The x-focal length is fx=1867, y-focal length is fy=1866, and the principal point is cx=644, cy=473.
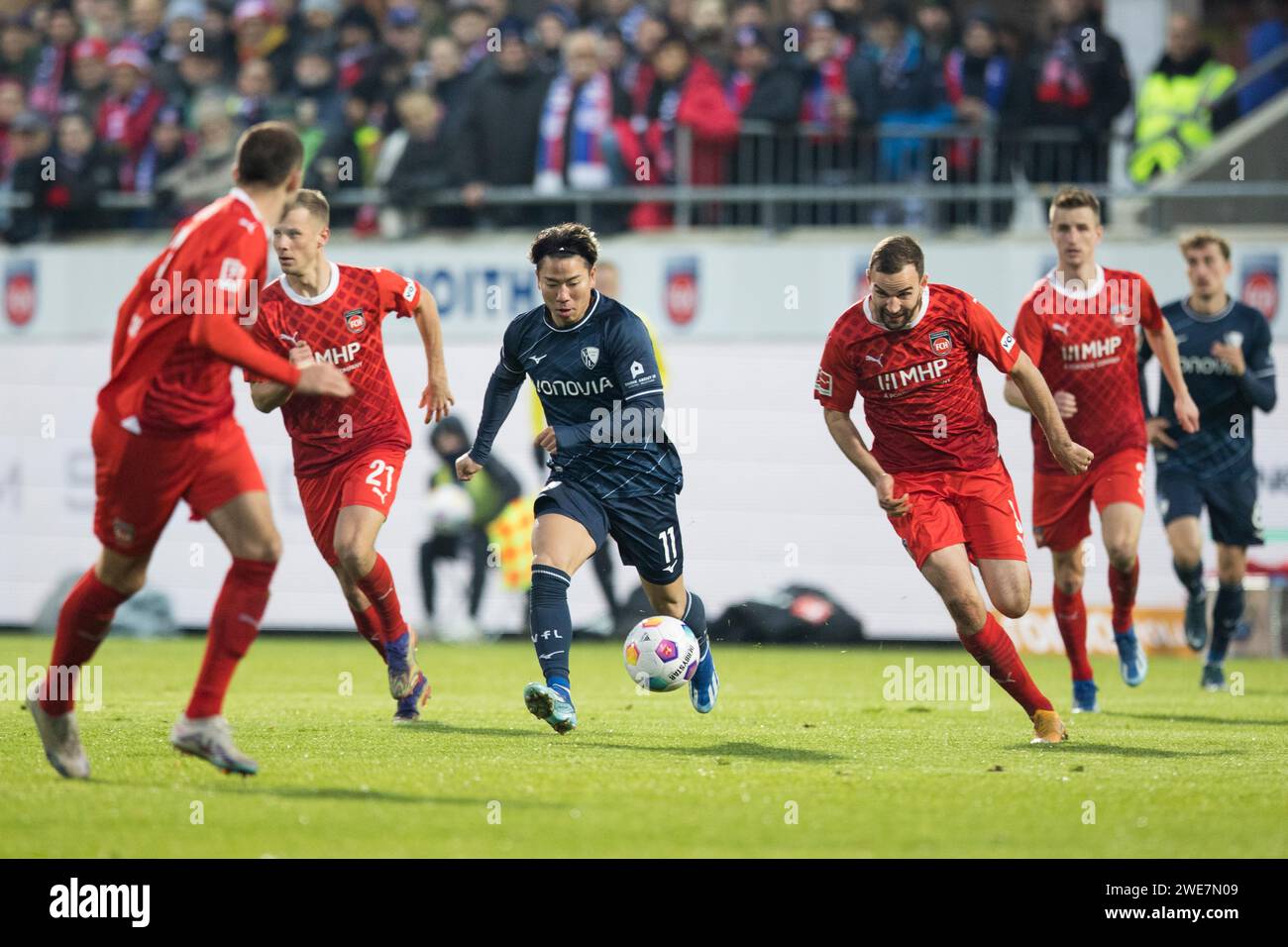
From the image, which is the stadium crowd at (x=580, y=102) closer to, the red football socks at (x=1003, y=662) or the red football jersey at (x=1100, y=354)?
the red football jersey at (x=1100, y=354)

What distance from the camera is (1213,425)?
12.8m

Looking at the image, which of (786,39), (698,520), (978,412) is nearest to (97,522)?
(978,412)

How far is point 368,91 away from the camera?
1958 cm

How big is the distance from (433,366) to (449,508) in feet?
28.1

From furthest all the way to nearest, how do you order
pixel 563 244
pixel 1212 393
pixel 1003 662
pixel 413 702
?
pixel 1212 393, pixel 413 702, pixel 563 244, pixel 1003 662

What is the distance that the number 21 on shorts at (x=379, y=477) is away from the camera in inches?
375

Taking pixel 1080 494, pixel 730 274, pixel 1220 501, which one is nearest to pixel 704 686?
pixel 1080 494

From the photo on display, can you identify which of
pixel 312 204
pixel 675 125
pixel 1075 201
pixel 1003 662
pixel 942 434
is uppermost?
pixel 675 125

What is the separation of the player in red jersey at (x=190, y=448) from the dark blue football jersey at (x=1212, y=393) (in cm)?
739

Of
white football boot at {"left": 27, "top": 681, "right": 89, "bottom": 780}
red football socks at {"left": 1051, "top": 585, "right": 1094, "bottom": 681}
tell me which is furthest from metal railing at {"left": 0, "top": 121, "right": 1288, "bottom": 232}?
white football boot at {"left": 27, "top": 681, "right": 89, "bottom": 780}

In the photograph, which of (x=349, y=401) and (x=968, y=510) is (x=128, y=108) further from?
(x=968, y=510)

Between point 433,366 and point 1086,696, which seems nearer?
point 433,366

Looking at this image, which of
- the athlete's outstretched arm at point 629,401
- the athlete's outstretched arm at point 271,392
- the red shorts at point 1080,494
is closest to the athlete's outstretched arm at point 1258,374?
the red shorts at point 1080,494

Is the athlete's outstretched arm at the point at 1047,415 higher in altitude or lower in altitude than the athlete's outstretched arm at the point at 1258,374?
lower
